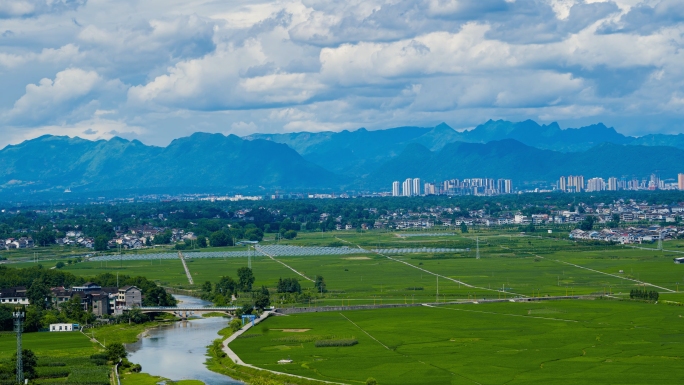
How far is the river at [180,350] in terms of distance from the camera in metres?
38.0

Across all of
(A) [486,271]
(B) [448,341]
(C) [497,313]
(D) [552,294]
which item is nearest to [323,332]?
(B) [448,341]

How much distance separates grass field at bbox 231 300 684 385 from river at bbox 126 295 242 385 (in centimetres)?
179

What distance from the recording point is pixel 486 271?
72.1 m

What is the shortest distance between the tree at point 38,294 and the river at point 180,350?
792cm

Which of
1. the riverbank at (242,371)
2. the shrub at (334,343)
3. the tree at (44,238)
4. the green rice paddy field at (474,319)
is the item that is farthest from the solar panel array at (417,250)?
the riverbank at (242,371)

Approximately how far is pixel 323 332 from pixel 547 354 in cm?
1058

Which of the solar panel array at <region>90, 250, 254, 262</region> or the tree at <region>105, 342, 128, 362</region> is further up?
the solar panel array at <region>90, 250, 254, 262</region>

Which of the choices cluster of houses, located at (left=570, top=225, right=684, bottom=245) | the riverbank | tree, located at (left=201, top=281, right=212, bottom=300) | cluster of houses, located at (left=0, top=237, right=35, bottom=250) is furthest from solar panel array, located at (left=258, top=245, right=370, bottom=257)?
the riverbank

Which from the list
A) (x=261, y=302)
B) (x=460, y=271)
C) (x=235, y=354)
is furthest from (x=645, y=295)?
(x=235, y=354)

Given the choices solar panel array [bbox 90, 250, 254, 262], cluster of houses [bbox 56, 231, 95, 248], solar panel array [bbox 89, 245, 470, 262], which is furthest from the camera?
cluster of houses [bbox 56, 231, 95, 248]

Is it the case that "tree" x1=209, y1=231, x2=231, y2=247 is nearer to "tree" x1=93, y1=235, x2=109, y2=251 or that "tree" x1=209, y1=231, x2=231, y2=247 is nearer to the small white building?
"tree" x1=93, y1=235, x2=109, y2=251

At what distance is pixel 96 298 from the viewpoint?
55.7 m

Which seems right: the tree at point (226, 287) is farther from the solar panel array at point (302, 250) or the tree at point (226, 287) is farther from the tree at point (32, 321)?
the solar panel array at point (302, 250)

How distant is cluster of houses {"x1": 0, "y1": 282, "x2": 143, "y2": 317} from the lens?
5553cm
